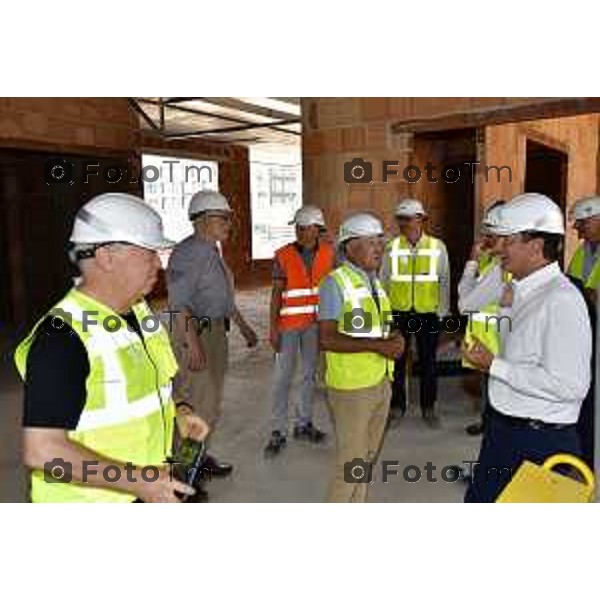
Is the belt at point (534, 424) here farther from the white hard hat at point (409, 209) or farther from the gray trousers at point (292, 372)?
the white hard hat at point (409, 209)

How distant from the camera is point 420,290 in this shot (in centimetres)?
505

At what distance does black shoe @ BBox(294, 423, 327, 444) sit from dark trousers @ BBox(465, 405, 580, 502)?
2.24 meters

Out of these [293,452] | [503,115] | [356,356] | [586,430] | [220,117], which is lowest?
[293,452]

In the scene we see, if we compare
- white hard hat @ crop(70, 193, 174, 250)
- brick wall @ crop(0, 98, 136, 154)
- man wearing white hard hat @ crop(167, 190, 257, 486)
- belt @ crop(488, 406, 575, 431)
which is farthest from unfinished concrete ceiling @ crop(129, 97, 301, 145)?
belt @ crop(488, 406, 575, 431)

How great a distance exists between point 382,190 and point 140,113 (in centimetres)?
524

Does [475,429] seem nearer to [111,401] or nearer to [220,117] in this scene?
[111,401]

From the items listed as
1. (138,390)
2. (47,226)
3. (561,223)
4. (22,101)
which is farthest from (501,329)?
(47,226)

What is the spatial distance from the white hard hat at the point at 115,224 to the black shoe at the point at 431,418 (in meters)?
3.67

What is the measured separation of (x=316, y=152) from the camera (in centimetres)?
602

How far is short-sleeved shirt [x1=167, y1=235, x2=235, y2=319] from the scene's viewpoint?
380cm

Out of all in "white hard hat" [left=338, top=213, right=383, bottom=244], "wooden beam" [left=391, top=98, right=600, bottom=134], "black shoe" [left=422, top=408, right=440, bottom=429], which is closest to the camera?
"white hard hat" [left=338, top=213, right=383, bottom=244]
